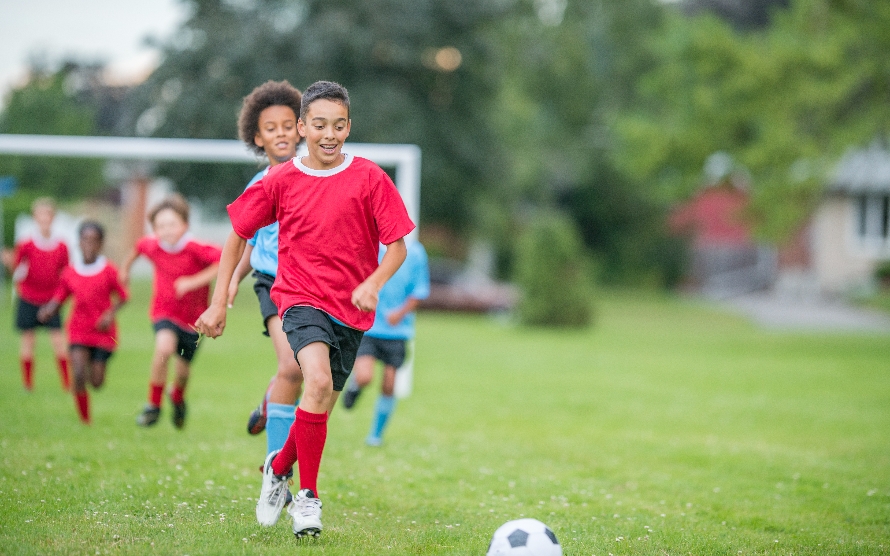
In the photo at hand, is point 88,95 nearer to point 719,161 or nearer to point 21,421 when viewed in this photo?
point 719,161

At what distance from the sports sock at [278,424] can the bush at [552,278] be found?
19.1 meters

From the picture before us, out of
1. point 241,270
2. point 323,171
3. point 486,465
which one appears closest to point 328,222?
point 323,171

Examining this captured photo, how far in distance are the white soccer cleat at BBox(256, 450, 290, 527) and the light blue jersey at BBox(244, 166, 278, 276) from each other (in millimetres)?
1297

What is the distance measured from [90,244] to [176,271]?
152 centimetres

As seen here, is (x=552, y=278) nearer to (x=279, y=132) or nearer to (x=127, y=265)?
(x=127, y=265)

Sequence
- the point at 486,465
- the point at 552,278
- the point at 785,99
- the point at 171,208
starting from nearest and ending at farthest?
the point at 486,465, the point at 171,208, the point at 785,99, the point at 552,278

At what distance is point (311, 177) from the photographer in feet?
14.7

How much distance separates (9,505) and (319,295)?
79.3 inches

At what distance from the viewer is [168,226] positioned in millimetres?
7219

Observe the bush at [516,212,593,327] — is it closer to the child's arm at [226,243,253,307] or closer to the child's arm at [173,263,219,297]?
the child's arm at [173,263,219,297]

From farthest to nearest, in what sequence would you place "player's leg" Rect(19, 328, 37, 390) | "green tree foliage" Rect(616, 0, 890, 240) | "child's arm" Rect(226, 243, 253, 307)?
"green tree foliage" Rect(616, 0, 890, 240), "player's leg" Rect(19, 328, 37, 390), "child's arm" Rect(226, 243, 253, 307)

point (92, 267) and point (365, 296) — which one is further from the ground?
Result: point (92, 267)

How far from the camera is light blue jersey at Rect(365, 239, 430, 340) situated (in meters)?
7.68

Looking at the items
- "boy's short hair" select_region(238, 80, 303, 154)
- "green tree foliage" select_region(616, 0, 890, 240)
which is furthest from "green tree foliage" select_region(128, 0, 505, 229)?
"boy's short hair" select_region(238, 80, 303, 154)
